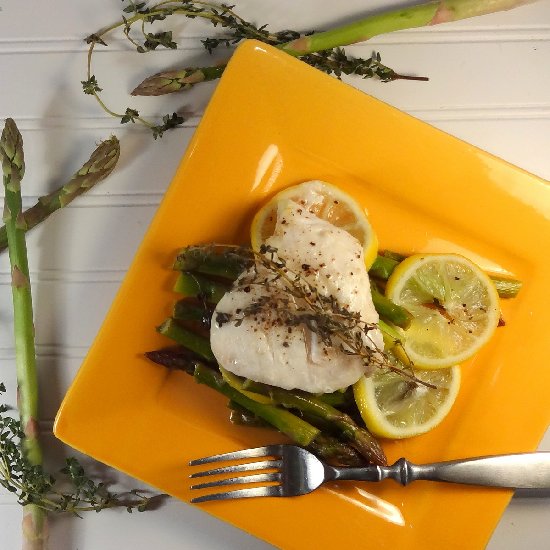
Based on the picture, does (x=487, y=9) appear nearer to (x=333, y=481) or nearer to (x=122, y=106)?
(x=122, y=106)

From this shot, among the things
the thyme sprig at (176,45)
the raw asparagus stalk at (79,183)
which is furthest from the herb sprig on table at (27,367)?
the thyme sprig at (176,45)

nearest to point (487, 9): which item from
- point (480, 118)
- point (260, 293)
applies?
point (480, 118)

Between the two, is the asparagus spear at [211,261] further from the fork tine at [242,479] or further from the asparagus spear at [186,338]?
the fork tine at [242,479]

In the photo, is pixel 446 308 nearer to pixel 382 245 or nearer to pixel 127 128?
pixel 382 245

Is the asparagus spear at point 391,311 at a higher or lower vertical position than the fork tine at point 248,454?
higher

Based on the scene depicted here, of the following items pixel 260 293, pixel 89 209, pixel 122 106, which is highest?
pixel 122 106

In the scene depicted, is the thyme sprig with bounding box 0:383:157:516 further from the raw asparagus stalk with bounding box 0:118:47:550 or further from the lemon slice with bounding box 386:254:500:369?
the lemon slice with bounding box 386:254:500:369
